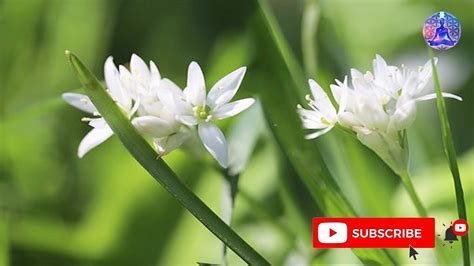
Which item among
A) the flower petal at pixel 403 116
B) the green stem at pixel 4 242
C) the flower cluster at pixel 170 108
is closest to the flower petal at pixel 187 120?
the flower cluster at pixel 170 108

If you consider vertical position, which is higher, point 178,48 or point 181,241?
point 178,48

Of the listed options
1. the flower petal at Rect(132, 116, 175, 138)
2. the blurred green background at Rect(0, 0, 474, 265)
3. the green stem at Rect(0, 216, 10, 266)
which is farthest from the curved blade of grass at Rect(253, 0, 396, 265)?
the green stem at Rect(0, 216, 10, 266)

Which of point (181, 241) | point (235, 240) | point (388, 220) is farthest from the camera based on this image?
point (181, 241)

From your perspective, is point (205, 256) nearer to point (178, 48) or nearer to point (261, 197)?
point (261, 197)

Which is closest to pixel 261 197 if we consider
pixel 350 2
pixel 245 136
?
pixel 245 136

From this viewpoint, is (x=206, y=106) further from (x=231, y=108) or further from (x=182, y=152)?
(x=182, y=152)

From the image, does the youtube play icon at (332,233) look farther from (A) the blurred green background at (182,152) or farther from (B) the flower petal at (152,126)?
(B) the flower petal at (152,126)

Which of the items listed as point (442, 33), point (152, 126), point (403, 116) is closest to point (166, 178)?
point (152, 126)
